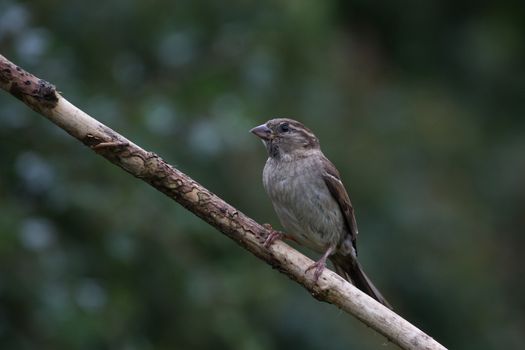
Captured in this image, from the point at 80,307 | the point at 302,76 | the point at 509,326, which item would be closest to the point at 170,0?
the point at 302,76

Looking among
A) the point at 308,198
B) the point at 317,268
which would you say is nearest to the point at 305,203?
the point at 308,198

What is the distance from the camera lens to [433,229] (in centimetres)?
968

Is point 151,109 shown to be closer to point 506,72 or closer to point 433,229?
point 433,229

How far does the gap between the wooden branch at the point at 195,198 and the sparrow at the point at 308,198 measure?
0.73 metres

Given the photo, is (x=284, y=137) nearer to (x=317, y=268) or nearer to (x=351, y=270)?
(x=351, y=270)

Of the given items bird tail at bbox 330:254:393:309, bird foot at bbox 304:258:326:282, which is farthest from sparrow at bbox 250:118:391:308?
bird foot at bbox 304:258:326:282

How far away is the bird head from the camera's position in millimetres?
6445

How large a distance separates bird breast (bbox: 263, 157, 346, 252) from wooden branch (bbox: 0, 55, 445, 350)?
2.69 ft

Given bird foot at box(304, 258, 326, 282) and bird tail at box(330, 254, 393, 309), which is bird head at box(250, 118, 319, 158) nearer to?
bird tail at box(330, 254, 393, 309)

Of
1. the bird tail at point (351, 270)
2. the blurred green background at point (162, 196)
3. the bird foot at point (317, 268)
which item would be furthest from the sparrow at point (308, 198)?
the bird foot at point (317, 268)

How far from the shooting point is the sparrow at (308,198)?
6.19 m

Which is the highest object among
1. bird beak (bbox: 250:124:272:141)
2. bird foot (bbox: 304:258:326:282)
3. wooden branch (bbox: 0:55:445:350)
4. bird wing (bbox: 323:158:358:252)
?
bird beak (bbox: 250:124:272:141)

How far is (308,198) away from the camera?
6.22 metres

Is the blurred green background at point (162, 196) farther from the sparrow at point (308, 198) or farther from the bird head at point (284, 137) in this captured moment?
the sparrow at point (308, 198)
